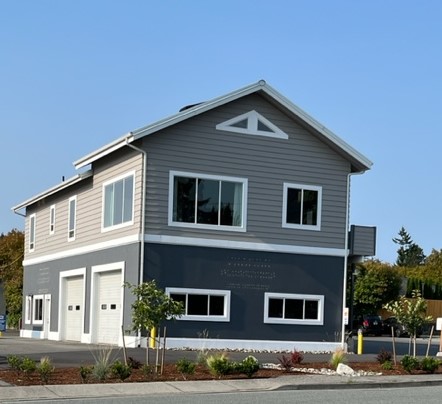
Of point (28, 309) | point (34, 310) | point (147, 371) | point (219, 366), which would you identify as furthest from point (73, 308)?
point (219, 366)

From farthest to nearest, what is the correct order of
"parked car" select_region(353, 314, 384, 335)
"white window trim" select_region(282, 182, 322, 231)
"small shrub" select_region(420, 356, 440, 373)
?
"parked car" select_region(353, 314, 384, 335)
"white window trim" select_region(282, 182, 322, 231)
"small shrub" select_region(420, 356, 440, 373)

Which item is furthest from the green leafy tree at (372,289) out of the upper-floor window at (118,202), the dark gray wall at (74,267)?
the upper-floor window at (118,202)

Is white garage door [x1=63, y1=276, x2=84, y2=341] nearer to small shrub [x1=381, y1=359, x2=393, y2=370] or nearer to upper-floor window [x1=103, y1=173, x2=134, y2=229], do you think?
upper-floor window [x1=103, y1=173, x2=134, y2=229]

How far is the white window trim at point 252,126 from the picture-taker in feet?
91.5

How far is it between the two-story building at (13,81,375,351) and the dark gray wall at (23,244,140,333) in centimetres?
10

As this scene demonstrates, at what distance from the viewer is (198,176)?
89.4ft

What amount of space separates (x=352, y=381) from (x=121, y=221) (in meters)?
12.1

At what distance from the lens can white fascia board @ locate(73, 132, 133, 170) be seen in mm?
26697

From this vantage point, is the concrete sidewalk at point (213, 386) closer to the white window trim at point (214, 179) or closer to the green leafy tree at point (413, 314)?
the green leafy tree at point (413, 314)

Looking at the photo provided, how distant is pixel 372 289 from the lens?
63594 millimetres

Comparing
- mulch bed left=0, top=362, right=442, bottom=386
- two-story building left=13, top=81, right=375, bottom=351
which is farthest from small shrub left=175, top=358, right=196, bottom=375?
two-story building left=13, top=81, right=375, bottom=351

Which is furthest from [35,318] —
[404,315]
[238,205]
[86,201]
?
Answer: [404,315]

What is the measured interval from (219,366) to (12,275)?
38063 millimetres

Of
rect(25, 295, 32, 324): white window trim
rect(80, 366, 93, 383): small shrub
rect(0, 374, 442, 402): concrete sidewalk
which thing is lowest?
rect(25, 295, 32, 324): white window trim
